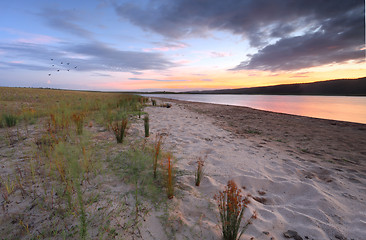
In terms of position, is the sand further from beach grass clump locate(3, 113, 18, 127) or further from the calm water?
the calm water

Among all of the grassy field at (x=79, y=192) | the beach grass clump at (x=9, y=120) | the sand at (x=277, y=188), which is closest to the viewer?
the grassy field at (x=79, y=192)

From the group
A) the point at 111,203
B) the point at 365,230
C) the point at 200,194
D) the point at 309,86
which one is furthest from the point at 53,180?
the point at 309,86

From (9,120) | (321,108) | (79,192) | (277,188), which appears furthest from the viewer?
(321,108)

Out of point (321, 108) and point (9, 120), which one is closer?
point (9, 120)

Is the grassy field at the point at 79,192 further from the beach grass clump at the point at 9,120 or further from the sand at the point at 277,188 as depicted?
the beach grass clump at the point at 9,120

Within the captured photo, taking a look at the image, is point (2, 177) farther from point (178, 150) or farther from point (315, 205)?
point (315, 205)

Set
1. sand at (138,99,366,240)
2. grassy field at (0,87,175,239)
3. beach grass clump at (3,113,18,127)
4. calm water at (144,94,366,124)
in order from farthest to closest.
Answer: calm water at (144,94,366,124) → beach grass clump at (3,113,18,127) → sand at (138,99,366,240) → grassy field at (0,87,175,239)

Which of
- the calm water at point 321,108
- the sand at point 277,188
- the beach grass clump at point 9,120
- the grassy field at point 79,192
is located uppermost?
the beach grass clump at point 9,120

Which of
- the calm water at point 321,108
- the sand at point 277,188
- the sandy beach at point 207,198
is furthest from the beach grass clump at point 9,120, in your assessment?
the calm water at point 321,108

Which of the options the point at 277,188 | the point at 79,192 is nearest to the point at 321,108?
the point at 277,188

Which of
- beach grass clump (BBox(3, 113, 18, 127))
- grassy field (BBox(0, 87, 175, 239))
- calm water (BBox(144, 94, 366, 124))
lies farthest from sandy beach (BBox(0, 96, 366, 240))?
calm water (BBox(144, 94, 366, 124))

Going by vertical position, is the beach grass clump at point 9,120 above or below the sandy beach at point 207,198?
above

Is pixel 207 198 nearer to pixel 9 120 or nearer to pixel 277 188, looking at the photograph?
pixel 277 188

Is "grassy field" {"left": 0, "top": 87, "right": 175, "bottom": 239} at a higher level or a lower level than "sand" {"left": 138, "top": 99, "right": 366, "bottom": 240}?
higher
